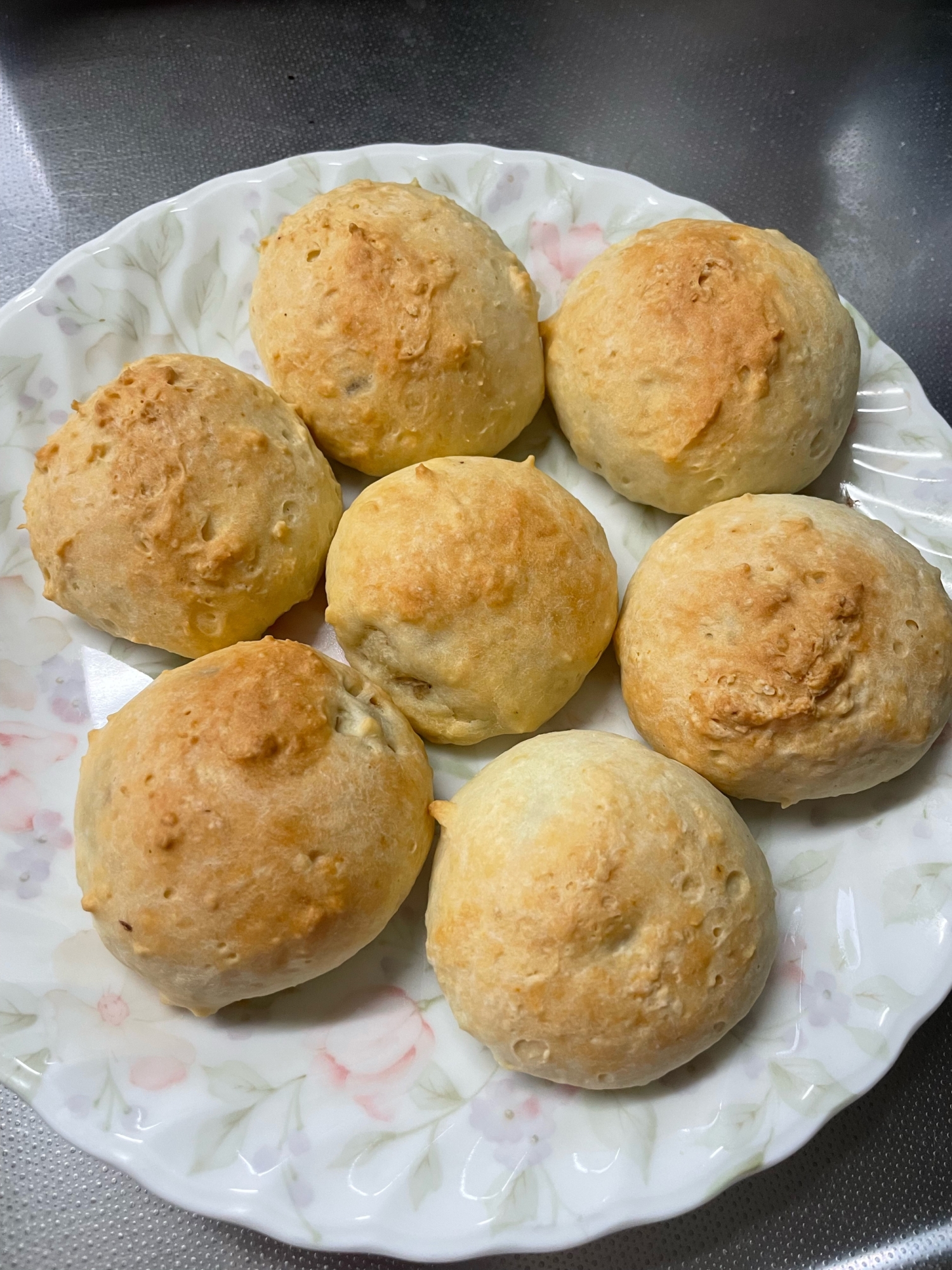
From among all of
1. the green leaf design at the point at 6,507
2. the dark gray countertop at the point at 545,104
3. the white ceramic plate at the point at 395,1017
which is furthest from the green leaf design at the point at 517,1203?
the dark gray countertop at the point at 545,104

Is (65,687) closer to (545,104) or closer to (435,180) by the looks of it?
(435,180)

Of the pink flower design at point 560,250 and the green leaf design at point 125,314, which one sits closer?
the green leaf design at point 125,314

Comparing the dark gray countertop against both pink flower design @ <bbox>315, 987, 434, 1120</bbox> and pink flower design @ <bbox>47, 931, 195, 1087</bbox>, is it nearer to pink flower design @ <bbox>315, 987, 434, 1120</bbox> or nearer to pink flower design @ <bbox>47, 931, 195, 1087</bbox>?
pink flower design @ <bbox>47, 931, 195, 1087</bbox>

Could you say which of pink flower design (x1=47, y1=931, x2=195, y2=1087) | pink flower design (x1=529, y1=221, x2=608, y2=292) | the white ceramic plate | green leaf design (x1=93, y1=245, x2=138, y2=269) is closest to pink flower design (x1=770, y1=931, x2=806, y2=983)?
the white ceramic plate

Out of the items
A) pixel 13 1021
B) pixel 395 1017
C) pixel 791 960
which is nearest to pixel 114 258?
pixel 13 1021

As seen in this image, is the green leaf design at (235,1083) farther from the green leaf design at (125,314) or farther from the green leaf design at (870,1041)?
the green leaf design at (125,314)

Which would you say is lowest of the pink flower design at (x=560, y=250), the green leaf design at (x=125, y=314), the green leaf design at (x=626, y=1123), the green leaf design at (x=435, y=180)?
the green leaf design at (x=626, y=1123)
